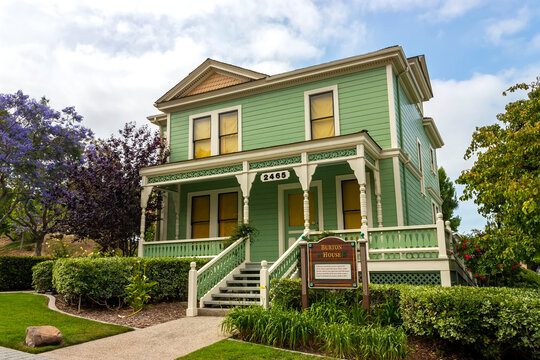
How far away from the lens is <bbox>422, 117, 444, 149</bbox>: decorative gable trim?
61.8ft

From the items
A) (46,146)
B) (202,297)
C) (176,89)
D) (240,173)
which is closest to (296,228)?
(240,173)

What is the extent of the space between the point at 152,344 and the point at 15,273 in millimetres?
11217

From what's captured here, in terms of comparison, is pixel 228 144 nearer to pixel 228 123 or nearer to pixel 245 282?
pixel 228 123

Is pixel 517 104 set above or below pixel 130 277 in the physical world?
above

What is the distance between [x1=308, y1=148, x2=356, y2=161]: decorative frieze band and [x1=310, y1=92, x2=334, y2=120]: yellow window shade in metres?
2.73

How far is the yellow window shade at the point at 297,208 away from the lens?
13.9 meters

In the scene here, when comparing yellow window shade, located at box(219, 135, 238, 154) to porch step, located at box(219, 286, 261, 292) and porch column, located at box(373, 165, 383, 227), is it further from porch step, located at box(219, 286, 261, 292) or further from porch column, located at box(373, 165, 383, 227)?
porch step, located at box(219, 286, 261, 292)

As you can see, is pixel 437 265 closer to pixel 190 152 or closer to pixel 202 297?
pixel 202 297

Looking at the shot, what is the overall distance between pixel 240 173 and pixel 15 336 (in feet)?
24.5

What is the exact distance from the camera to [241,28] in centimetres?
1199

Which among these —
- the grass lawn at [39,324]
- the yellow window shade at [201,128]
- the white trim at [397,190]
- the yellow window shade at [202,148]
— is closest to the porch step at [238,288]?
the grass lawn at [39,324]

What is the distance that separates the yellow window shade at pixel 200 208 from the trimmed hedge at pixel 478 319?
31.4 ft

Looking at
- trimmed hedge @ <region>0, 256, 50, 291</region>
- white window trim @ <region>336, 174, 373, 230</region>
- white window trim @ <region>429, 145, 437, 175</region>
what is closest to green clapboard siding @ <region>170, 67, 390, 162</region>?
white window trim @ <region>336, 174, 373, 230</region>

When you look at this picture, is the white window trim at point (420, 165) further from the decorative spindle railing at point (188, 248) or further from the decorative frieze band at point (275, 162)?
the decorative spindle railing at point (188, 248)
